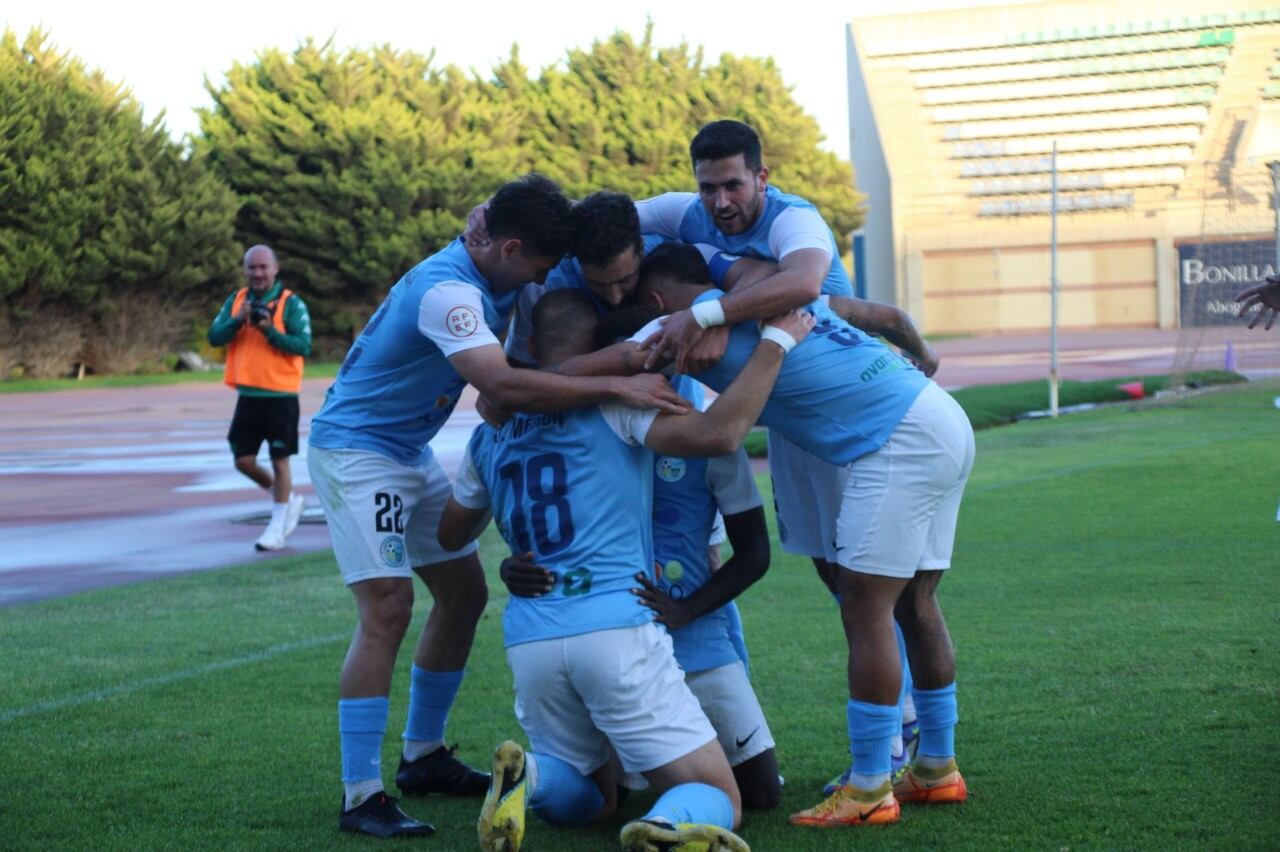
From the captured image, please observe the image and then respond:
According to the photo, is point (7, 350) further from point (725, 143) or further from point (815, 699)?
point (725, 143)

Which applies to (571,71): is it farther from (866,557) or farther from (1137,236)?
(866,557)

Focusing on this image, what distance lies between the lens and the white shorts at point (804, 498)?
4.93 meters

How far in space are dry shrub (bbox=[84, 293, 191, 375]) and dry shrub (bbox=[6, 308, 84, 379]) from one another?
30.1 inches

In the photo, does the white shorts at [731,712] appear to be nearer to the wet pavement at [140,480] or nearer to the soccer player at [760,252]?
the soccer player at [760,252]

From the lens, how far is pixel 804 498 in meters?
5.10

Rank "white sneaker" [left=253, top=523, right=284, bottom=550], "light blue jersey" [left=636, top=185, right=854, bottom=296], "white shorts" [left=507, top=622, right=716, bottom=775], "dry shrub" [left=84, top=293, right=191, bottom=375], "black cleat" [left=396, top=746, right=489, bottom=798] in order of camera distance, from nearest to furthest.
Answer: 1. "white shorts" [left=507, top=622, right=716, bottom=775]
2. "light blue jersey" [left=636, top=185, right=854, bottom=296]
3. "black cleat" [left=396, top=746, right=489, bottom=798]
4. "white sneaker" [left=253, top=523, right=284, bottom=550]
5. "dry shrub" [left=84, top=293, right=191, bottom=375]

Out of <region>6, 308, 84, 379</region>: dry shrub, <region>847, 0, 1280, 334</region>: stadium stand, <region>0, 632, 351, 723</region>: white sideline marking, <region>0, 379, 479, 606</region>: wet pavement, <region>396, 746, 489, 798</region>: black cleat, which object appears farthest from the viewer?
<region>847, 0, 1280, 334</region>: stadium stand

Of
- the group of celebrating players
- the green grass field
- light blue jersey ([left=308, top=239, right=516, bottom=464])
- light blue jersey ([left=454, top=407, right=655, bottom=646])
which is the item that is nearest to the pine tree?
the green grass field

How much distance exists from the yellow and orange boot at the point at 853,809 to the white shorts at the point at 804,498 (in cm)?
83

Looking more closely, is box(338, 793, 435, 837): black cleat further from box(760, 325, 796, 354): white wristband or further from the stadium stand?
the stadium stand

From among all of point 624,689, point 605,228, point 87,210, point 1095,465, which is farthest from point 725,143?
point 87,210

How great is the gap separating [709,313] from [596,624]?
0.92 m

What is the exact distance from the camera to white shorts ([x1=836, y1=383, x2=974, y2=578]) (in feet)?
14.4

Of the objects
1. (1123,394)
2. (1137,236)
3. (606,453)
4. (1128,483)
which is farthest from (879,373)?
(1137,236)
